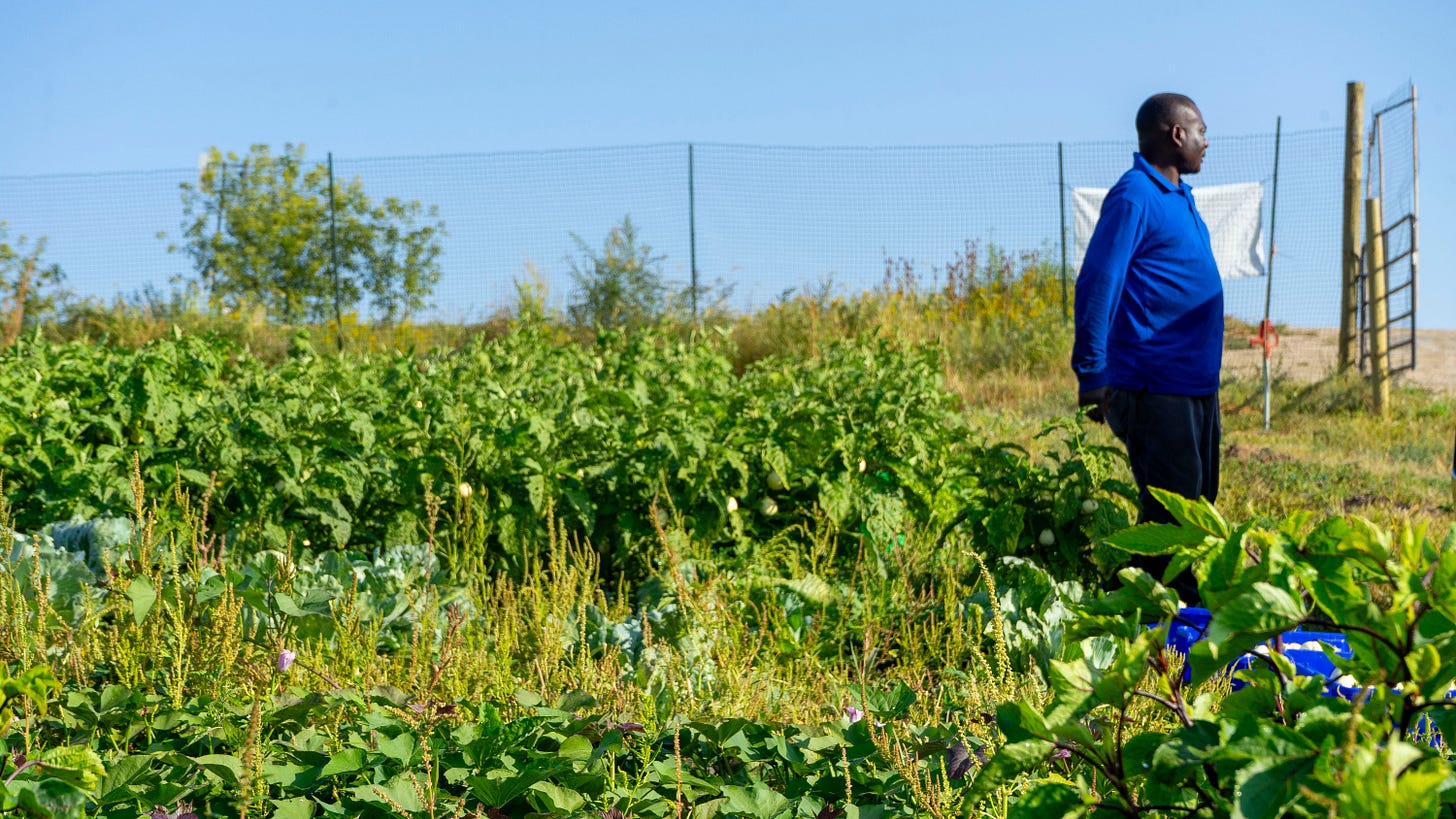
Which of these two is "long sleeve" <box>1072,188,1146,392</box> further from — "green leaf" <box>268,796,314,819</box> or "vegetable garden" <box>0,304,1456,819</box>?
"green leaf" <box>268,796,314,819</box>

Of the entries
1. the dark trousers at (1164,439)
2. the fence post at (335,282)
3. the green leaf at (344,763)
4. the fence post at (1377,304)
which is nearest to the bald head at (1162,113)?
the dark trousers at (1164,439)

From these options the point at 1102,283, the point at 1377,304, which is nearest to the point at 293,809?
the point at 1102,283

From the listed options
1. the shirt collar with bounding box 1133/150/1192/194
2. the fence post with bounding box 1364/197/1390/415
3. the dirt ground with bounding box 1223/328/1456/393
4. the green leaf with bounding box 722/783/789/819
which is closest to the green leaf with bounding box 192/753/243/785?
the green leaf with bounding box 722/783/789/819

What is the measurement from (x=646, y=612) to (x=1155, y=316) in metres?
1.93

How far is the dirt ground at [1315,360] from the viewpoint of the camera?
11.9m

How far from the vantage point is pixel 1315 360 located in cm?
1277

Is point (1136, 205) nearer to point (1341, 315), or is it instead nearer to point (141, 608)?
point (141, 608)

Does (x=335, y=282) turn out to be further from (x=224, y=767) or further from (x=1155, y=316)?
(x=224, y=767)

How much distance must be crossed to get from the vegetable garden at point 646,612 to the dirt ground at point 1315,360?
631 centimetres

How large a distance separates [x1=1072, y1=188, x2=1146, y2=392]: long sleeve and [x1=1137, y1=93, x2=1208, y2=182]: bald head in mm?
277

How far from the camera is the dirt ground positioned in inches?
467

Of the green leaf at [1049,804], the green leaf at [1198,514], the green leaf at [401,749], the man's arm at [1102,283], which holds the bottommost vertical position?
the green leaf at [401,749]

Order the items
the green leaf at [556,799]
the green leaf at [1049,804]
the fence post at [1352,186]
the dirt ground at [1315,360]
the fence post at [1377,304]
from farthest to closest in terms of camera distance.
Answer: the dirt ground at [1315,360] → the fence post at [1352,186] → the fence post at [1377,304] → the green leaf at [556,799] → the green leaf at [1049,804]

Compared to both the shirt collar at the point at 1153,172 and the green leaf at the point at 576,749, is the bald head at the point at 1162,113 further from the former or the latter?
the green leaf at the point at 576,749
